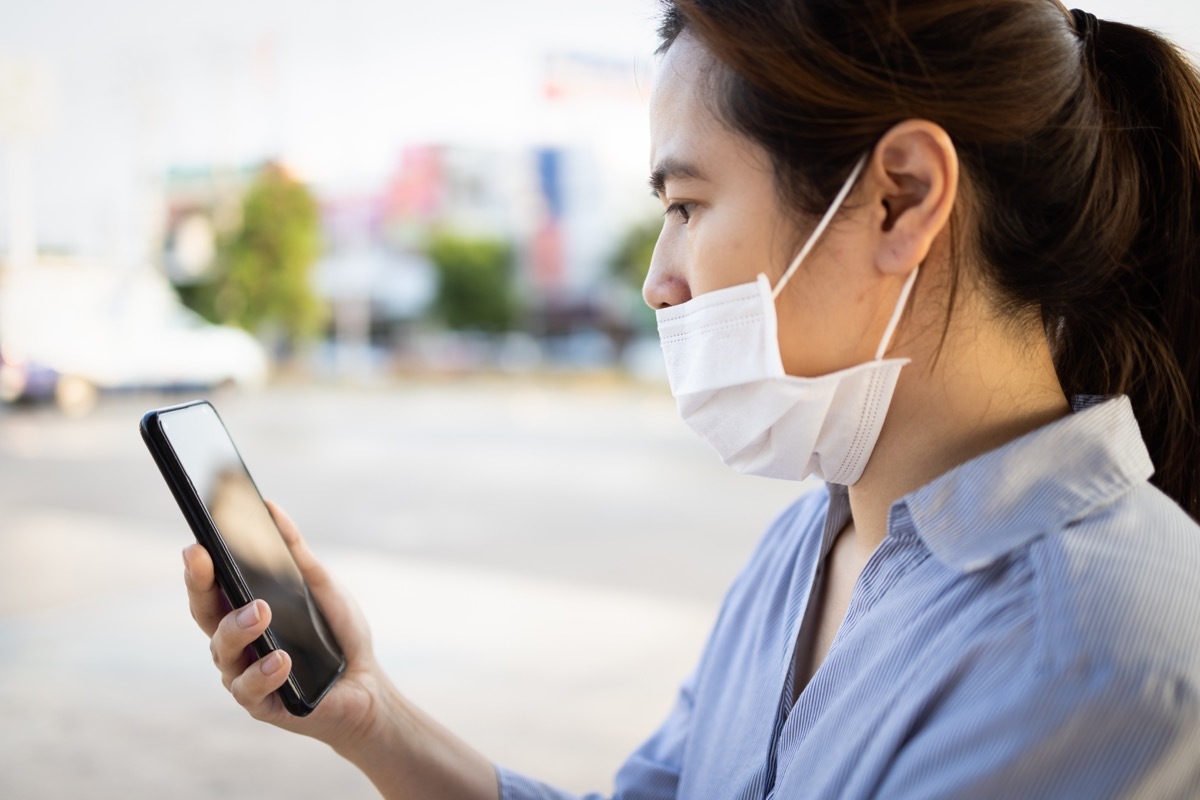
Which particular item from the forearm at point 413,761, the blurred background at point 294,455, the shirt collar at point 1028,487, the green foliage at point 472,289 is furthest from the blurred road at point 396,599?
the green foliage at point 472,289

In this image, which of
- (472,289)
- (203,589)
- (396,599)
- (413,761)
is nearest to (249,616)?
(203,589)

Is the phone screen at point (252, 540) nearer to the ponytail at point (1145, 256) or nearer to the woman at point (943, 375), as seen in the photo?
the woman at point (943, 375)

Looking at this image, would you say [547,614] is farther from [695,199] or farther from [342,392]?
[342,392]

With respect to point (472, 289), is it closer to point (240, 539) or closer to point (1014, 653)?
point (240, 539)

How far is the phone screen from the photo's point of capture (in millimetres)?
750

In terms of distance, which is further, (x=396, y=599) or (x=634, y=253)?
(x=634, y=253)

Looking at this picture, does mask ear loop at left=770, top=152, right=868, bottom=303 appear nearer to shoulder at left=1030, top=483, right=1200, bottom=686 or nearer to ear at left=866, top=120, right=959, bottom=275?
ear at left=866, top=120, right=959, bottom=275

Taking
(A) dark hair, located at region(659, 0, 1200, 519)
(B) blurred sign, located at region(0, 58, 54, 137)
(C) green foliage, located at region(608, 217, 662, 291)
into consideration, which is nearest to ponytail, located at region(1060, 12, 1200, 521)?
(A) dark hair, located at region(659, 0, 1200, 519)

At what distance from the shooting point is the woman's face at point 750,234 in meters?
0.69

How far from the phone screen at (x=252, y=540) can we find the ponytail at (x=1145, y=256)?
0.61 meters

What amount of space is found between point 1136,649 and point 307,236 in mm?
10996

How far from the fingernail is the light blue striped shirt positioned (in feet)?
1.20

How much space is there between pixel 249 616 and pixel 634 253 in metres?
12.6

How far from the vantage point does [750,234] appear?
70 cm
